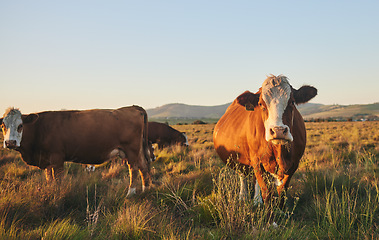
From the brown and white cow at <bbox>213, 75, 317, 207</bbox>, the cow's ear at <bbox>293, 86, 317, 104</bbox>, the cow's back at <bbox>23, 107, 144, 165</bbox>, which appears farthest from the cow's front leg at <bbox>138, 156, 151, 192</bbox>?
the cow's ear at <bbox>293, 86, 317, 104</bbox>

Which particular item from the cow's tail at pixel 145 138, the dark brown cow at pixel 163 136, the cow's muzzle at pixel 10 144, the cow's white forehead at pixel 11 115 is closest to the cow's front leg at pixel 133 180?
the cow's tail at pixel 145 138

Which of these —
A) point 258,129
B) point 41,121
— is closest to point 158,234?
point 258,129

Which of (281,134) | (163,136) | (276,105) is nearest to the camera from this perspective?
(281,134)

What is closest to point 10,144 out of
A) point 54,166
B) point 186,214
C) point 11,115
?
point 11,115

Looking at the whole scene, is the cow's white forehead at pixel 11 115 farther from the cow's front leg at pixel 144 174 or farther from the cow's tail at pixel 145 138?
the cow's front leg at pixel 144 174

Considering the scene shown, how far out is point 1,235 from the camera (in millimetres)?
2789

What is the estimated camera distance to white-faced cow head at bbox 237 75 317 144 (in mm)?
3270

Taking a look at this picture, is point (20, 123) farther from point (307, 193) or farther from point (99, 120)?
point (307, 193)

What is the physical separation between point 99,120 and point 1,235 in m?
3.67

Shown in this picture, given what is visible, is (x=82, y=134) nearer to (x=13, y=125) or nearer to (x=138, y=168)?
(x=13, y=125)

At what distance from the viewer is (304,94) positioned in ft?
13.2

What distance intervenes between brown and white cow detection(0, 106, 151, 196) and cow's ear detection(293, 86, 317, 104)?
12.2 feet

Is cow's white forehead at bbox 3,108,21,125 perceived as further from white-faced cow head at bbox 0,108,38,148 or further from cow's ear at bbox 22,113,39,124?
cow's ear at bbox 22,113,39,124

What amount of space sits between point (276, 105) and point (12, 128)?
17.4 ft
